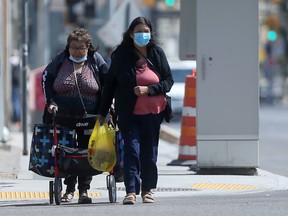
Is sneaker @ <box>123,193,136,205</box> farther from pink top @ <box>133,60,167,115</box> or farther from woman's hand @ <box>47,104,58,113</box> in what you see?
woman's hand @ <box>47,104,58,113</box>

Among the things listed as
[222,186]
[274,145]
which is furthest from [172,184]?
[274,145]

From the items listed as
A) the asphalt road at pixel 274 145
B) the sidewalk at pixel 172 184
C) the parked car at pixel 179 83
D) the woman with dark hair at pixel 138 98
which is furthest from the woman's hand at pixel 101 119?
the parked car at pixel 179 83

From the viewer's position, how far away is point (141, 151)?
1170 cm

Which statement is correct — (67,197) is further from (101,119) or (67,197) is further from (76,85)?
(76,85)

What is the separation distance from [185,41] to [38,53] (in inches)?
1059

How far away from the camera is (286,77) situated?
60.6 meters

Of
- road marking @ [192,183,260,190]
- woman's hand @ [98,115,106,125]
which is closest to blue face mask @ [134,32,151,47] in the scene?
woman's hand @ [98,115,106,125]

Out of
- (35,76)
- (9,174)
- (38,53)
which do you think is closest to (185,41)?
(9,174)

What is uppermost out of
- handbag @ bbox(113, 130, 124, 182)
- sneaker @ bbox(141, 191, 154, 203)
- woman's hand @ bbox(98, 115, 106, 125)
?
woman's hand @ bbox(98, 115, 106, 125)

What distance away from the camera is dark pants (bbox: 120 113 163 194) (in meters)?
11.6

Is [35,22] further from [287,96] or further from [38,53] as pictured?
[287,96]

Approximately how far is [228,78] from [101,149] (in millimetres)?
3614

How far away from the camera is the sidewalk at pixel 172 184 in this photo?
12.9m

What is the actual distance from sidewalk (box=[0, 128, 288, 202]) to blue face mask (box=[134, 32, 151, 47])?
1831mm
